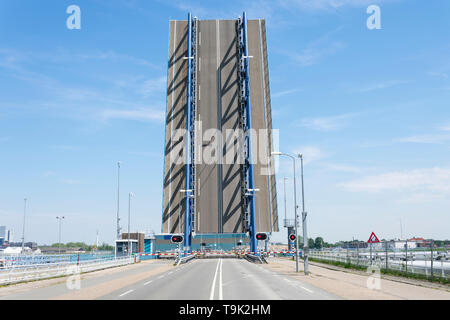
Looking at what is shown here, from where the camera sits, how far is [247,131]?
46906 mm

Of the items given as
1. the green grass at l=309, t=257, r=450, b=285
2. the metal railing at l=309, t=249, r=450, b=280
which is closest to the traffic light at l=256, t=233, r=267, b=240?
the metal railing at l=309, t=249, r=450, b=280

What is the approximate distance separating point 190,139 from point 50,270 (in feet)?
78.6

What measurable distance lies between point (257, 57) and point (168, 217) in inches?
811

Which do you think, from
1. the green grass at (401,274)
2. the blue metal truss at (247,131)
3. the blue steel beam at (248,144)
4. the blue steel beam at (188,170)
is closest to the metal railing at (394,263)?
the green grass at (401,274)

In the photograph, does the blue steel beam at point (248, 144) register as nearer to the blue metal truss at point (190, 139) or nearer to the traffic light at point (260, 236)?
the traffic light at point (260, 236)

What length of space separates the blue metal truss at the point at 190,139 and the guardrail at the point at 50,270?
7373 mm

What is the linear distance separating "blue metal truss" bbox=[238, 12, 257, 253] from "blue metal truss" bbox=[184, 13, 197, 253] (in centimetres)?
534

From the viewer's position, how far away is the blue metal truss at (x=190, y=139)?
45.3 metres

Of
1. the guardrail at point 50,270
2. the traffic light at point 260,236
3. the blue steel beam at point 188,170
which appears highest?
the blue steel beam at point 188,170

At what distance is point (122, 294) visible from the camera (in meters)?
15.9

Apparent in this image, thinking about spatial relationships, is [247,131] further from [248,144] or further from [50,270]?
[50,270]

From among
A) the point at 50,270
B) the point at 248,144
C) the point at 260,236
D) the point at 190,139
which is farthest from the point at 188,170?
the point at 50,270
